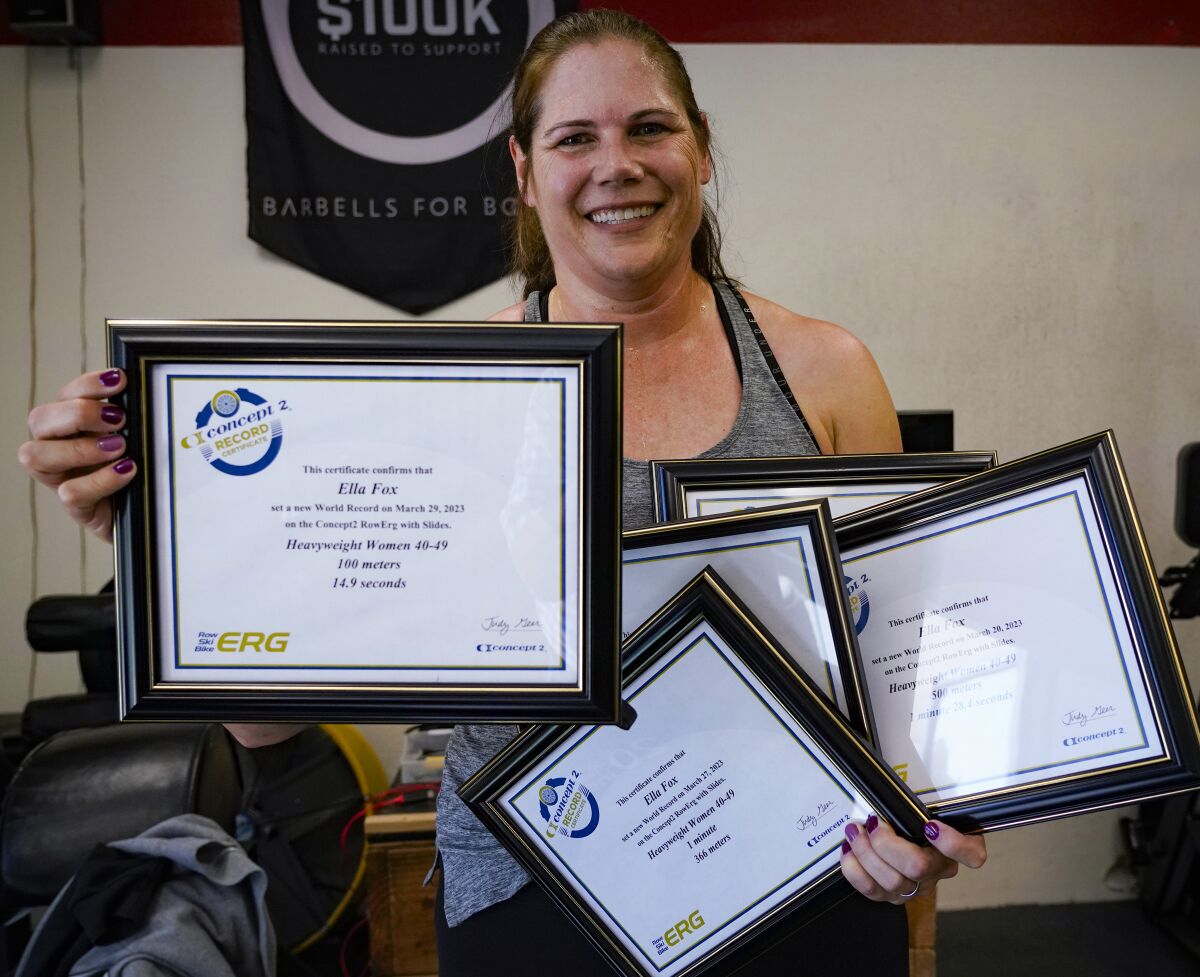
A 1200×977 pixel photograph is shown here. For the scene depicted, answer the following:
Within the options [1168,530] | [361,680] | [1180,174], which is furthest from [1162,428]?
[361,680]

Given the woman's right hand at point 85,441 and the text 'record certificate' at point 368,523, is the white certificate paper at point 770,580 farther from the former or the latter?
the woman's right hand at point 85,441

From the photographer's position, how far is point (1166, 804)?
120 inches

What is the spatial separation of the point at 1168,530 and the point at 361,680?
3370 mm

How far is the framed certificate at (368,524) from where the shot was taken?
719mm

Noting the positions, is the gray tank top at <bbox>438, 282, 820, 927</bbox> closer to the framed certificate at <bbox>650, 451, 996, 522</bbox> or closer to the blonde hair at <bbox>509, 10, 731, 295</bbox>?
the framed certificate at <bbox>650, 451, 996, 522</bbox>

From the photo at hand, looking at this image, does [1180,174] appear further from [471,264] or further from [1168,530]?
[471,264]

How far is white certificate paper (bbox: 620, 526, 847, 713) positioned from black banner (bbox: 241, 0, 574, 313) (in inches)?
94.3

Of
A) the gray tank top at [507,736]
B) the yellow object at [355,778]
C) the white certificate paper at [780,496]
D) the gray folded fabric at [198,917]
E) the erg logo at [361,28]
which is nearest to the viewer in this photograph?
the white certificate paper at [780,496]

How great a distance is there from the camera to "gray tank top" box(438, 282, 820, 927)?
1053 mm

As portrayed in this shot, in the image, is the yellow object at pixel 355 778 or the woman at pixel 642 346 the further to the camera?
the yellow object at pixel 355 778

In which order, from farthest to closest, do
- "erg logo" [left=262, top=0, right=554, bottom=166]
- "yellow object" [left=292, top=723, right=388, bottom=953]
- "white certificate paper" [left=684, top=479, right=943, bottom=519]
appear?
"erg logo" [left=262, top=0, right=554, bottom=166], "yellow object" [left=292, top=723, right=388, bottom=953], "white certificate paper" [left=684, top=479, right=943, bottom=519]
